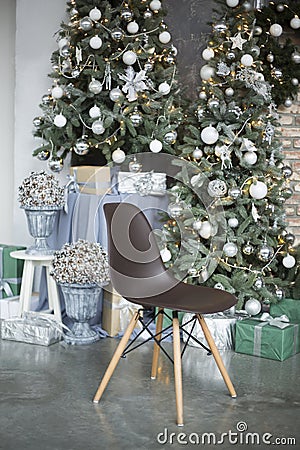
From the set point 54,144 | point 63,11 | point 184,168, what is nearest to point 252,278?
point 184,168

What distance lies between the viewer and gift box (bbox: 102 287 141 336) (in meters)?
3.90

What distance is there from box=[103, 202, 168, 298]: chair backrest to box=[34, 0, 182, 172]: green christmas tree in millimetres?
1160

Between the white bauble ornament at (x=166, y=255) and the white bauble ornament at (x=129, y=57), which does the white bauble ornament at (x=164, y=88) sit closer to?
the white bauble ornament at (x=129, y=57)

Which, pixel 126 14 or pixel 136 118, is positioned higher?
pixel 126 14

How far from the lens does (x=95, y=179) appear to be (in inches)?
159

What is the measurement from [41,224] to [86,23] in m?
1.22

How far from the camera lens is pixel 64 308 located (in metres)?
4.18

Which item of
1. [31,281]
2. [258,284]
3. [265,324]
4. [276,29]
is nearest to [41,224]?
[31,281]

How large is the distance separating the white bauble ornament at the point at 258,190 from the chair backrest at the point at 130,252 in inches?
37.0

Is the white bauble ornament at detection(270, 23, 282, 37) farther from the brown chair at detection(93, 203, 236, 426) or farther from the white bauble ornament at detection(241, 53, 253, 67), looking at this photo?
the brown chair at detection(93, 203, 236, 426)

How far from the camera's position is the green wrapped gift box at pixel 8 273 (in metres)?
4.41

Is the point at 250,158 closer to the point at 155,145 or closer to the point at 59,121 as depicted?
the point at 155,145

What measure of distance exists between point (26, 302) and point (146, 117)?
4.31ft

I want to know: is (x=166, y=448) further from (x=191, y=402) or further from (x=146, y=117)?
(x=146, y=117)
